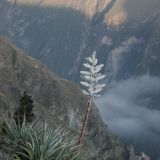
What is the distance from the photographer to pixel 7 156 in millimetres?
29109

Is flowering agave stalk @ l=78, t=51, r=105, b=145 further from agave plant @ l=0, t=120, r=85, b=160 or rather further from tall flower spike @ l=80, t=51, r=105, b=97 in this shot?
agave plant @ l=0, t=120, r=85, b=160

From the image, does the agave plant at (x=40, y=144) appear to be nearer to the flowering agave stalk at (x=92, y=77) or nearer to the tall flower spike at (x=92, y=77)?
the flowering agave stalk at (x=92, y=77)

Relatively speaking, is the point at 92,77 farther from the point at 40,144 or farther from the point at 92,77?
the point at 40,144

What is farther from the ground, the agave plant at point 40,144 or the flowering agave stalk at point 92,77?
the flowering agave stalk at point 92,77

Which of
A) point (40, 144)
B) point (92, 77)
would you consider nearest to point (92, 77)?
point (92, 77)

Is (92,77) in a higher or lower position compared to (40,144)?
higher

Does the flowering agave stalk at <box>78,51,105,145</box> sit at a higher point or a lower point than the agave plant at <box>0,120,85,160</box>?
higher

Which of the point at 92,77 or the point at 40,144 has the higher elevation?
the point at 92,77

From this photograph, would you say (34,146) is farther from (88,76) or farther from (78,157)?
(88,76)

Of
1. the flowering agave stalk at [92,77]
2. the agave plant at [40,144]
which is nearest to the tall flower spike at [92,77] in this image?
the flowering agave stalk at [92,77]

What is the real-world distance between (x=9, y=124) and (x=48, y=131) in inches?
116

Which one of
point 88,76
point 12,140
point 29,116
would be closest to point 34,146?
point 12,140

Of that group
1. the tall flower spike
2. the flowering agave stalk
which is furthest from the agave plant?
the tall flower spike

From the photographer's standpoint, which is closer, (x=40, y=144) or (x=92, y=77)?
(x=40, y=144)
